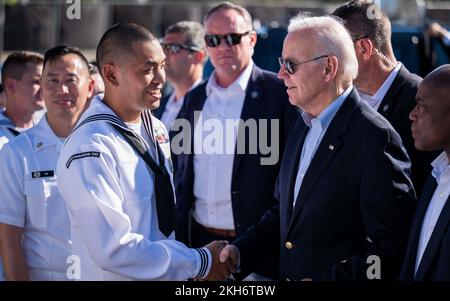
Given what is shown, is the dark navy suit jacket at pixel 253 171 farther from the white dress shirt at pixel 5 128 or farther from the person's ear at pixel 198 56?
the person's ear at pixel 198 56

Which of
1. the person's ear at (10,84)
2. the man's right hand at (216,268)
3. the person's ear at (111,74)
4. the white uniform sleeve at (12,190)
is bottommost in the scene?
the man's right hand at (216,268)

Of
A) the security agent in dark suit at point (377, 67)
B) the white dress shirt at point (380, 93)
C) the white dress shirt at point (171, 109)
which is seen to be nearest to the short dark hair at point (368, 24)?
the security agent in dark suit at point (377, 67)

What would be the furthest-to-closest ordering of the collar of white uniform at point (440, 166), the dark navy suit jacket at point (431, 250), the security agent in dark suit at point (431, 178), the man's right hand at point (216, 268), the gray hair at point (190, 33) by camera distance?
the gray hair at point (190, 33)
the man's right hand at point (216, 268)
the collar of white uniform at point (440, 166)
the security agent in dark suit at point (431, 178)
the dark navy suit jacket at point (431, 250)

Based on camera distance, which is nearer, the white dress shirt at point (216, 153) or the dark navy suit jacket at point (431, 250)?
the dark navy suit jacket at point (431, 250)

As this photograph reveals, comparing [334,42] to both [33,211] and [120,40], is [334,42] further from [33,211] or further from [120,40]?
[33,211]

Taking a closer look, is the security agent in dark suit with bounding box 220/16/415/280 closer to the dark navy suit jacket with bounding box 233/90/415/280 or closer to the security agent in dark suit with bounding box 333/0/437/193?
the dark navy suit jacket with bounding box 233/90/415/280

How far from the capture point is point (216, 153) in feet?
17.0

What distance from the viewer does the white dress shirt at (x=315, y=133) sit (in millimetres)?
3613

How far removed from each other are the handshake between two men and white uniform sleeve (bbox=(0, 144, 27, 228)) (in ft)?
3.52

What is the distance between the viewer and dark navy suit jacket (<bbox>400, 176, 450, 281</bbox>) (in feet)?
9.82

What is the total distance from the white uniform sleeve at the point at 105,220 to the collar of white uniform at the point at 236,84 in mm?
2043

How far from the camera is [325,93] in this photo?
11.9 ft
